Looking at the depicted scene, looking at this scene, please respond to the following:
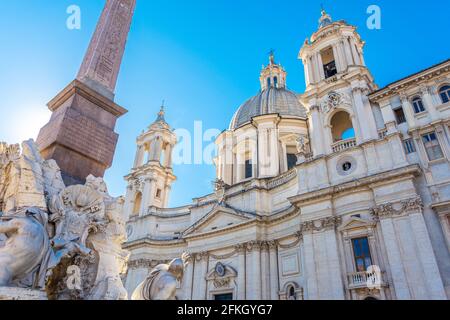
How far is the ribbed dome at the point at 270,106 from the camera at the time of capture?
110 feet

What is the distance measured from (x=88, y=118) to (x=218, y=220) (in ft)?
60.5

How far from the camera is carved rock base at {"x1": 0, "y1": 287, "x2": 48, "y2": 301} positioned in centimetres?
436

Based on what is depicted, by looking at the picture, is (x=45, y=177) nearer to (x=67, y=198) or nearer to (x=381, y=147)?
(x=67, y=198)

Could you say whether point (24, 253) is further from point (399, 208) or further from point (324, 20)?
point (324, 20)

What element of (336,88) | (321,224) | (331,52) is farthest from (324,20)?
(321,224)

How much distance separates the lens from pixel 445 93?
17344 millimetres

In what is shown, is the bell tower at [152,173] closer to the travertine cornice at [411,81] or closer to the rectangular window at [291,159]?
the rectangular window at [291,159]

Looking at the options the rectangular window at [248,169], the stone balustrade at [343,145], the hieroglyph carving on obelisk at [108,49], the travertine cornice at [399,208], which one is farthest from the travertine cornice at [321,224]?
the hieroglyph carving on obelisk at [108,49]

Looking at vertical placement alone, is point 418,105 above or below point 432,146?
above

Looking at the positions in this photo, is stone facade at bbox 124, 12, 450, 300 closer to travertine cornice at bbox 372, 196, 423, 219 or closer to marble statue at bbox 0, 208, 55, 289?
travertine cornice at bbox 372, 196, 423, 219

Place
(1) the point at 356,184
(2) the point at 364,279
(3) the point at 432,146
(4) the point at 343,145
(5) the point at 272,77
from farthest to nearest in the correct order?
(5) the point at 272,77, (4) the point at 343,145, (1) the point at 356,184, (3) the point at 432,146, (2) the point at 364,279

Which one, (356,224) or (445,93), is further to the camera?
(445,93)
